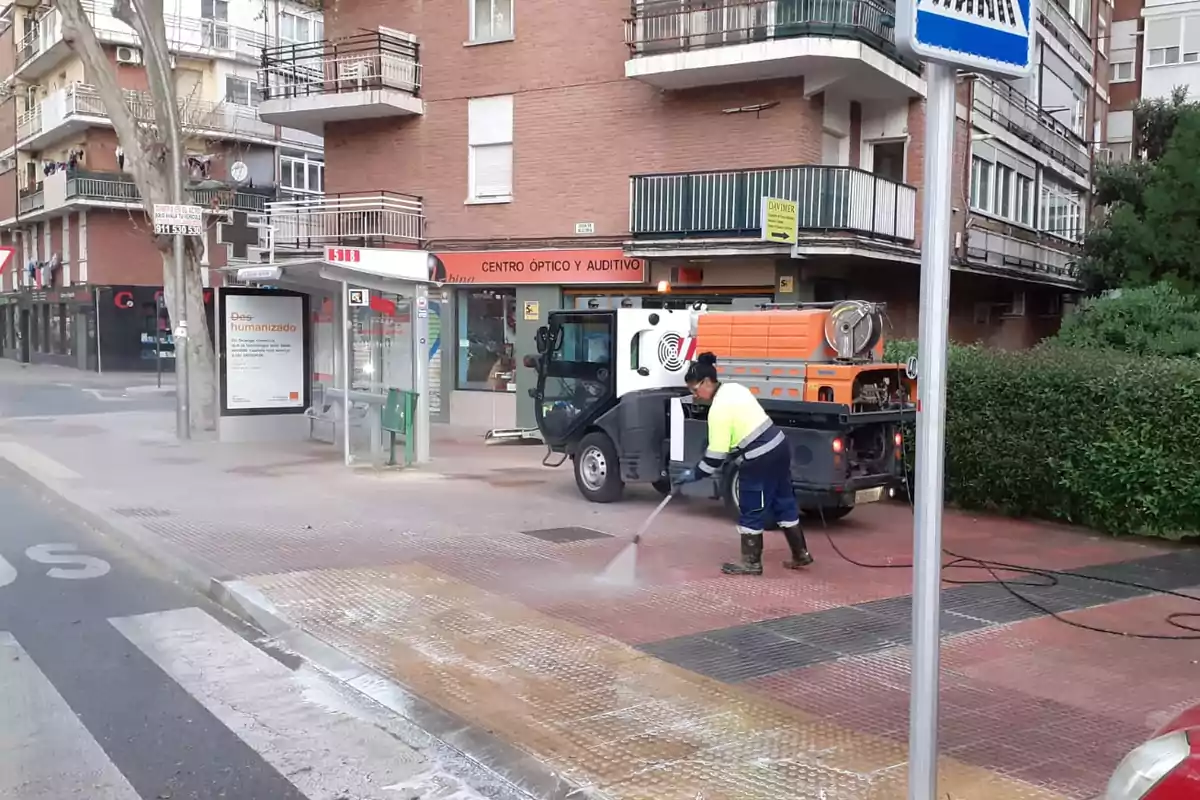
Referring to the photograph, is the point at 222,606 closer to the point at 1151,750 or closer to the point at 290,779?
the point at 290,779

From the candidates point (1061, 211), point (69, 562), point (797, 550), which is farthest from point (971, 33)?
point (1061, 211)

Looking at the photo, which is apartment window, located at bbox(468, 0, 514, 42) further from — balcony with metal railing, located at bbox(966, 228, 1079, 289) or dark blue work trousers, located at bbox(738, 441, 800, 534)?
dark blue work trousers, located at bbox(738, 441, 800, 534)

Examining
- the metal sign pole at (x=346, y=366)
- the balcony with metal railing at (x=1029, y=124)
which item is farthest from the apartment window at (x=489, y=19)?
the balcony with metal railing at (x=1029, y=124)

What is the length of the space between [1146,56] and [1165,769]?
34.2 meters

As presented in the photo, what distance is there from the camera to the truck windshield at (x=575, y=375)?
11.9m

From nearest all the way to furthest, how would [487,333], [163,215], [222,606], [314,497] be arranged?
[222,606], [314,497], [163,215], [487,333]

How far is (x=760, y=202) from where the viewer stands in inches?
664

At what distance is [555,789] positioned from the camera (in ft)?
14.4

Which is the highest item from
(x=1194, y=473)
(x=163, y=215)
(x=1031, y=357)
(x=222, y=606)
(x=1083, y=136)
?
(x=1083, y=136)

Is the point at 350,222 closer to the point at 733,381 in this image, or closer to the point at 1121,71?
the point at 733,381

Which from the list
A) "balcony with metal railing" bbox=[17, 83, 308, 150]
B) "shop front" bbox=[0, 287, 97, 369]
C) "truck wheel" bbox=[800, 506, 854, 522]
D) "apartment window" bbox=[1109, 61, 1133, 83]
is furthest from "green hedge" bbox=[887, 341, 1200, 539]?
"shop front" bbox=[0, 287, 97, 369]

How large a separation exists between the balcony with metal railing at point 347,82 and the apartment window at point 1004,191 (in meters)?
11.5

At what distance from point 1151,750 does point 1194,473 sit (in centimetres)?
782

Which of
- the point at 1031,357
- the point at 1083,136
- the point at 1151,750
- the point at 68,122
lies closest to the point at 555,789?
the point at 1151,750
